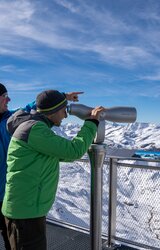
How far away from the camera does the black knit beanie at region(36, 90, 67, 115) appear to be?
7.43ft

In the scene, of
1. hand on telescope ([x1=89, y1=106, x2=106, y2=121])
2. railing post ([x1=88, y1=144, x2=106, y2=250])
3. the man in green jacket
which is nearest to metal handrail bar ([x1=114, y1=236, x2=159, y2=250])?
railing post ([x1=88, y1=144, x2=106, y2=250])

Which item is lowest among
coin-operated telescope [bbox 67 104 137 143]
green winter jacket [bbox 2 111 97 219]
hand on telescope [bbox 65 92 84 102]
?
green winter jacket [bbox 2 111 97 219]

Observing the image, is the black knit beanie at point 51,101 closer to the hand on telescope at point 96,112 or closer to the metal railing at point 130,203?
the hand on telescope at point 96,112

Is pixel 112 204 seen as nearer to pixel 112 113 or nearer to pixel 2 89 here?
pixel 2 89

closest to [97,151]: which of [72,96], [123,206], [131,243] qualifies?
[72,96]

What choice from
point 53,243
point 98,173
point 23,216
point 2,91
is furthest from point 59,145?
point 53,243

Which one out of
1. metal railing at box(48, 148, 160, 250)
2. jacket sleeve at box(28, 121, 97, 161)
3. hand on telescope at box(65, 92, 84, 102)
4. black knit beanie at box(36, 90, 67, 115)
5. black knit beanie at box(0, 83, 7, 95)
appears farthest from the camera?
metal railing at box(48, 148, 160, 250)

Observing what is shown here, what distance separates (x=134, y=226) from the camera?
168 inches

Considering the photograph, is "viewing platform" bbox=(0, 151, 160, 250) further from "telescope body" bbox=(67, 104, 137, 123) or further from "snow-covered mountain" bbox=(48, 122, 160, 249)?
"telescope body" bbox=(67, 104, 137, 123)

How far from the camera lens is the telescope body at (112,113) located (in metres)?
2.20

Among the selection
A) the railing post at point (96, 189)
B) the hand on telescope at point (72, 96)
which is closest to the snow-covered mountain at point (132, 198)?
the hand on telescope at point (72, 96)

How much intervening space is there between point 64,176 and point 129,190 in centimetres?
106

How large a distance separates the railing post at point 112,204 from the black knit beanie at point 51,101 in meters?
1.98

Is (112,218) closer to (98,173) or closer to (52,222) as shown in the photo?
(52,222)
